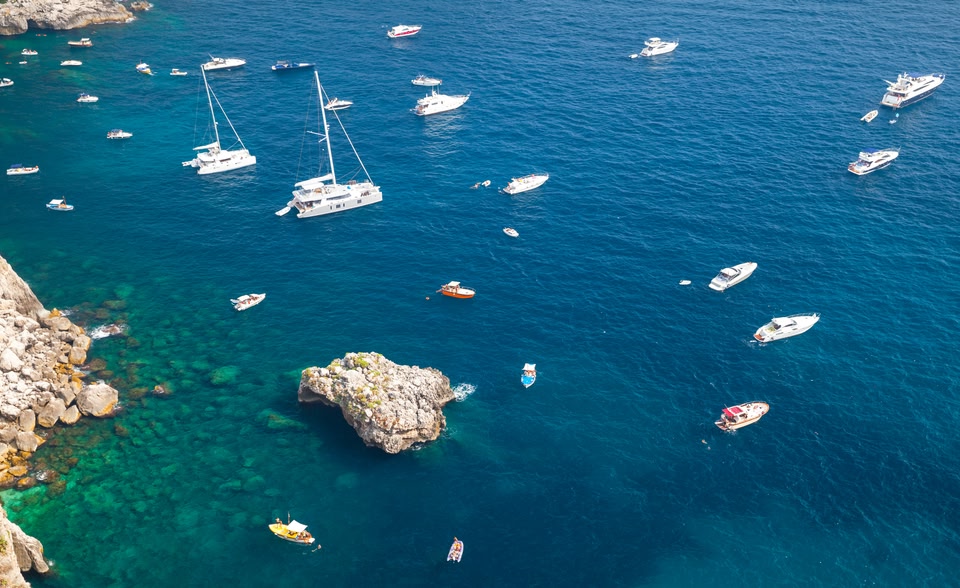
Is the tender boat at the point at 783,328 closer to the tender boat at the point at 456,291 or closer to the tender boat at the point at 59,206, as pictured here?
the tender boat at the point at 456,291

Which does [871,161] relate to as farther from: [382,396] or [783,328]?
[382,396]

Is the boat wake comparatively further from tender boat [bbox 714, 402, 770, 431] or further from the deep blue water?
tender boat [bbox 714, 402, 770, 431]

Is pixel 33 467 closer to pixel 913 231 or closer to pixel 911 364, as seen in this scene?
pixel 911 364

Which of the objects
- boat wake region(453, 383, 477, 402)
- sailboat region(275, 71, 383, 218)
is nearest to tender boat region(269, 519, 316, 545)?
boat wake region(453, 383, 477, 402)

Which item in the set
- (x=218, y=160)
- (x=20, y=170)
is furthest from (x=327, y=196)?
(x=20, y=170)

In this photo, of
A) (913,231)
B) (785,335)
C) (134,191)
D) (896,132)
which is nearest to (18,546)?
(134,191)

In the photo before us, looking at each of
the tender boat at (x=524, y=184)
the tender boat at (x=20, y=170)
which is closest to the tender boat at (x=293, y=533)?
the tender boat at (x=524, y=184)
